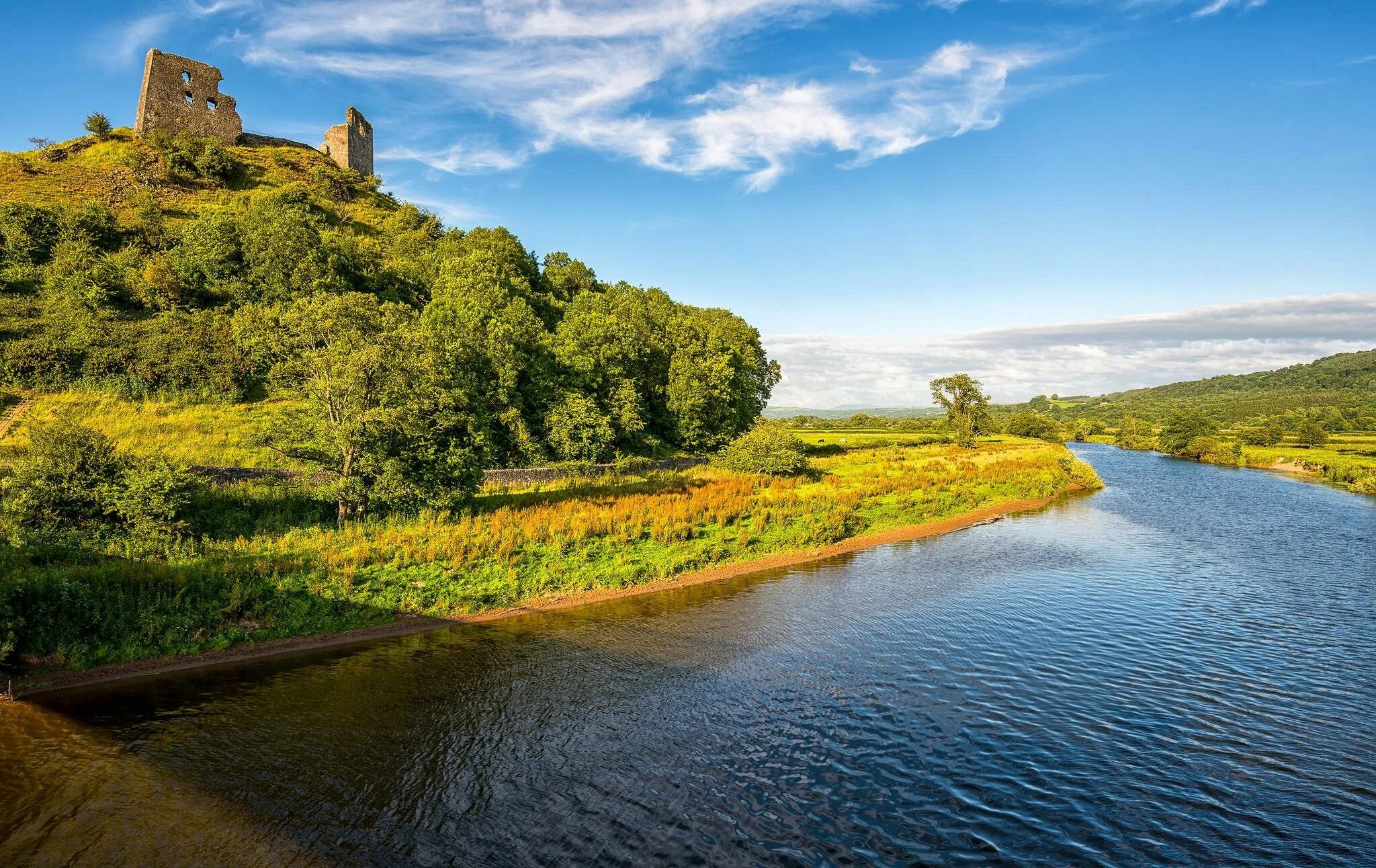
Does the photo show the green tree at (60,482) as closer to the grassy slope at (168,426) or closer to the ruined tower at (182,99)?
the grassy slope at (168,426)

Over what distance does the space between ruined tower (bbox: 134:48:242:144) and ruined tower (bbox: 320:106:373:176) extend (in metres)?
14.7

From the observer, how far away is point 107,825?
9.38 m

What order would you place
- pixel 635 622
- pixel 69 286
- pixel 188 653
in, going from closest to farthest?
pixel 188 653
pixel 635 622
pixel 69 286

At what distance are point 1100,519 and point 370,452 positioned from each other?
4369 centimetres

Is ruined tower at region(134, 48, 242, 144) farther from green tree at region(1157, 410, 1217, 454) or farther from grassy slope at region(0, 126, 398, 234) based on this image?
green tree at region(1157, 410, 1217, 454)

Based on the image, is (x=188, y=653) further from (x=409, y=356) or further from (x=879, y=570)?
(x=879, y=570)

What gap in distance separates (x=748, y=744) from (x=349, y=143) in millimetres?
108767

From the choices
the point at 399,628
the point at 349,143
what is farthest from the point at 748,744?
the point at 349,143

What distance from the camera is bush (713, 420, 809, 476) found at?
45.4 meters

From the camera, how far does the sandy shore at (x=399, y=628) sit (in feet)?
46.1

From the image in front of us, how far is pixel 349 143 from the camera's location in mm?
91500

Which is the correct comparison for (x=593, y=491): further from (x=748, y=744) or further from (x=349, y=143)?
(x=349, y=143)

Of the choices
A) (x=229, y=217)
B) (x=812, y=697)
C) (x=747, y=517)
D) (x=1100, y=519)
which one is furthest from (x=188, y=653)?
(x=229, y=217)

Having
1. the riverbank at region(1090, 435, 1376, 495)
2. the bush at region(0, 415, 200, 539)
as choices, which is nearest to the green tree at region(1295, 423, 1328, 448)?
the riverbank at region(1090, 435, 1376, 495)
